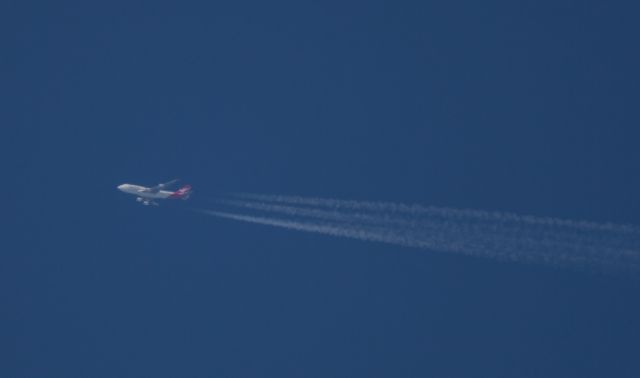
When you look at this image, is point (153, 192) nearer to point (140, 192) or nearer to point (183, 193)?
point (140, 192)

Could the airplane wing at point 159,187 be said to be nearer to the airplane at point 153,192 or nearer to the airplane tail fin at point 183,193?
the airplane at point 153,192

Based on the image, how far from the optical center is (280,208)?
10325 cm

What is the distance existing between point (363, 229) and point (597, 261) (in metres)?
18.4

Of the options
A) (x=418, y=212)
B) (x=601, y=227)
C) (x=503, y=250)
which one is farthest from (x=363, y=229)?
(x=601, y=227)

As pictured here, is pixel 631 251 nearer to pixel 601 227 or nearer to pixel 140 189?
pixel 601 227

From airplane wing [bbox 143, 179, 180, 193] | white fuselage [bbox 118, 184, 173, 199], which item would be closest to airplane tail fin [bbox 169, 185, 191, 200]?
airplane wing [bbox 143, 179, 180, 193]

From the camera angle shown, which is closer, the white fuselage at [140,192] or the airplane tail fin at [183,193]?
the airplane tail fin at [183,193]

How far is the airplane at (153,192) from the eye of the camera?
107 metres

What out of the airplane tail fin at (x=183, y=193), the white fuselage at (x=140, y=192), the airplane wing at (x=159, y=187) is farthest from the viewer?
the white fuselage at (x=140, y=192)

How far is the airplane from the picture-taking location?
107m

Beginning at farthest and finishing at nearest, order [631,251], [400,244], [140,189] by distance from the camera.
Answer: [140,189]
[400,244]
[631,251]

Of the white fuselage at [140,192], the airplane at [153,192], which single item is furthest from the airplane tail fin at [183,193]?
the white fuselage at [140,192]

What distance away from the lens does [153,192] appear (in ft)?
352

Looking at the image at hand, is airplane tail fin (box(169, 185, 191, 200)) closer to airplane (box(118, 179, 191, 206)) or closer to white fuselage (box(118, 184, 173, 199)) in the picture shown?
airplane (box(118, 179, 191, 206))
